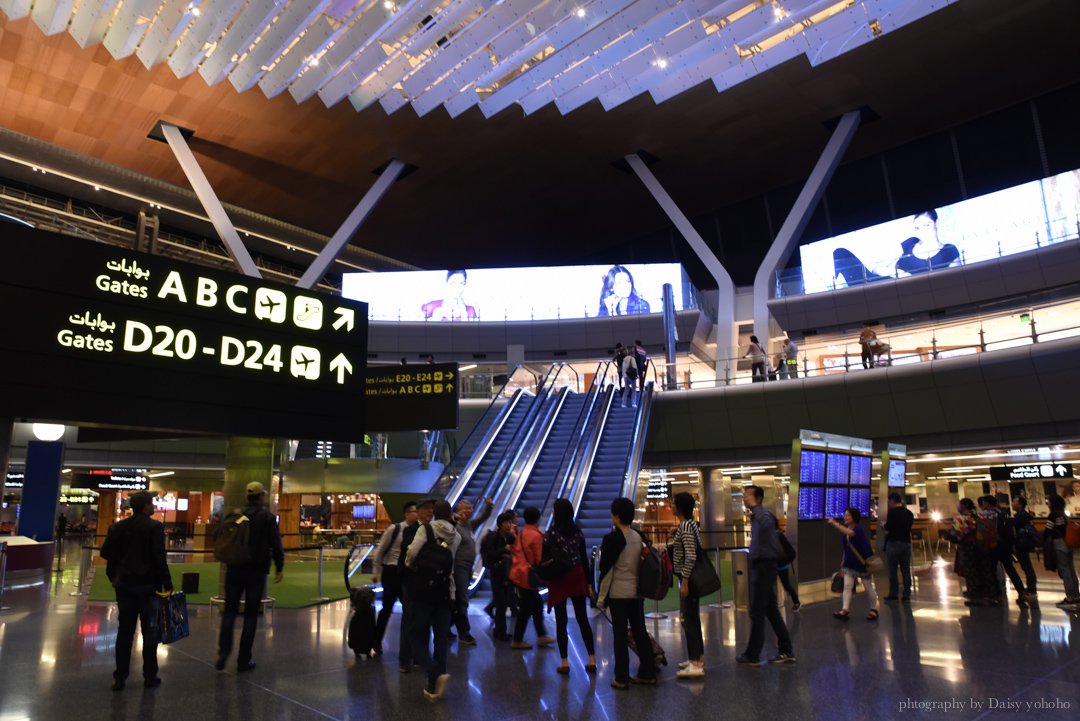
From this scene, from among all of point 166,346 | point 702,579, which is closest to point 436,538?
point 702,579

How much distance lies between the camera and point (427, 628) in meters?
6.16

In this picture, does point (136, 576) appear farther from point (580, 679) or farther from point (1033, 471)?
point (1033, 471)

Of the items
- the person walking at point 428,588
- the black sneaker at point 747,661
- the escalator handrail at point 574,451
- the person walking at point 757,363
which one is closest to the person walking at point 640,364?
the escalator handrail at point 574,451

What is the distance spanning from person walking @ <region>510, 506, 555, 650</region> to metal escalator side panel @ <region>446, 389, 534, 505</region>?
6.20m

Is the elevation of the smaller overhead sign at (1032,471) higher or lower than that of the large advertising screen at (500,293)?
lower

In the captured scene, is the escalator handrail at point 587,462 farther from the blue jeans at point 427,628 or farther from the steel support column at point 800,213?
the steel support column at point 800,213

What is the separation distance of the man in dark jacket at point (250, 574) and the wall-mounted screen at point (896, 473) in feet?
39.4

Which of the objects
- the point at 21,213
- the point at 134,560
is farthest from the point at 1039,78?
the point at 21,213

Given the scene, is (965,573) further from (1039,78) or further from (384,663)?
(1039,78)

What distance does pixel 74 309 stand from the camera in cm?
771

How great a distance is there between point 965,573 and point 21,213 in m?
33.4

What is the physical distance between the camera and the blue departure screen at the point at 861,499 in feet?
43.5

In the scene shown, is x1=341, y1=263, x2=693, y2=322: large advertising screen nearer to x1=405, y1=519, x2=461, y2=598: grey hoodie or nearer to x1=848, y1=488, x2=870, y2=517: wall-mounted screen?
x1=848, y1=488, x2=870, y2=517: wall-mounted screen

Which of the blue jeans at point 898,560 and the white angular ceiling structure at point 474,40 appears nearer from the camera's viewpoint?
the blue jeans at point 898,560
